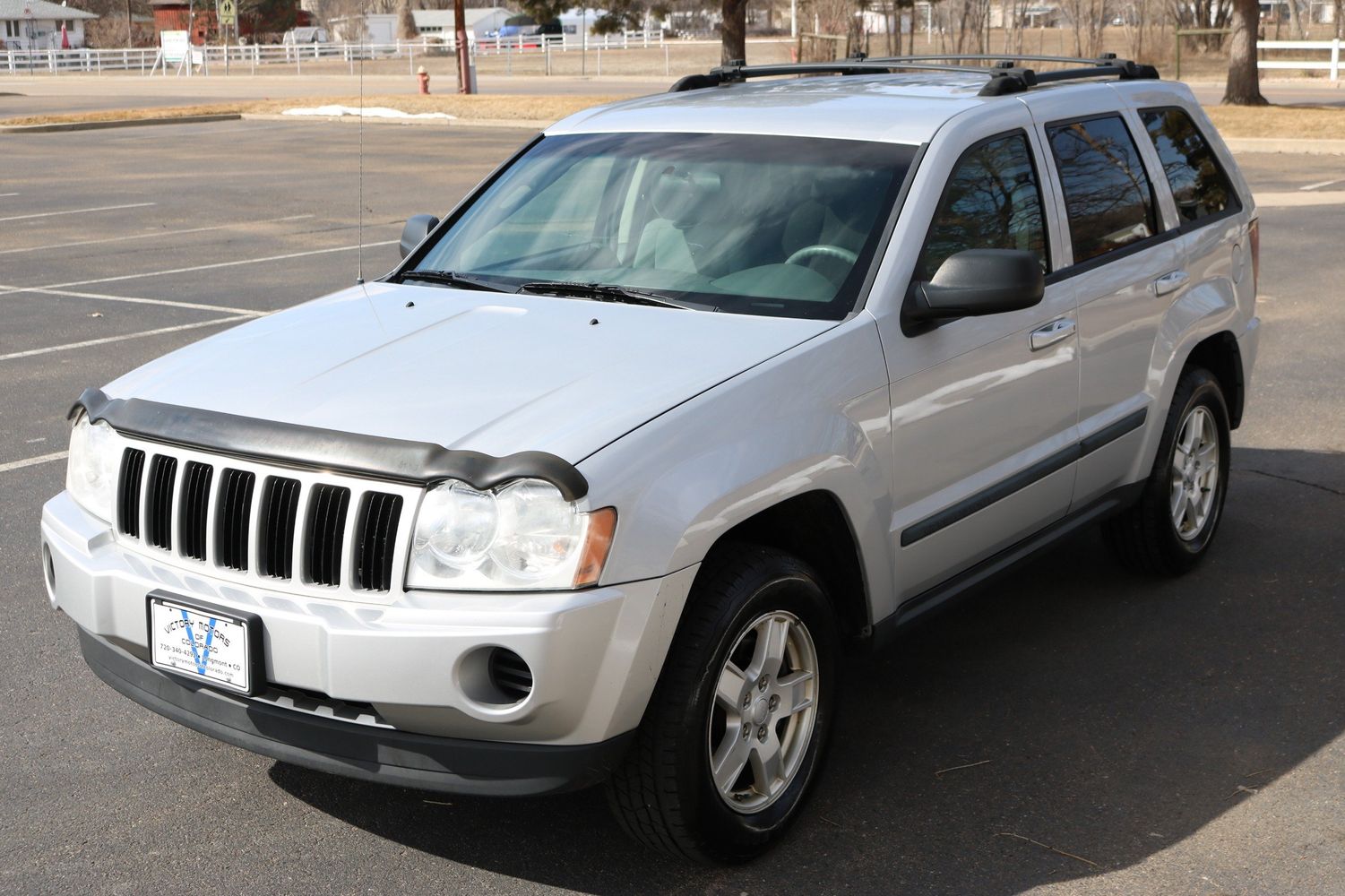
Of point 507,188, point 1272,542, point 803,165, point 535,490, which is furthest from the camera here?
point 1272,542

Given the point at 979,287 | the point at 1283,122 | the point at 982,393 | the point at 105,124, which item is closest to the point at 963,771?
the point at 982,393

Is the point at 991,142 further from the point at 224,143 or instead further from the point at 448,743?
the point at 224,143

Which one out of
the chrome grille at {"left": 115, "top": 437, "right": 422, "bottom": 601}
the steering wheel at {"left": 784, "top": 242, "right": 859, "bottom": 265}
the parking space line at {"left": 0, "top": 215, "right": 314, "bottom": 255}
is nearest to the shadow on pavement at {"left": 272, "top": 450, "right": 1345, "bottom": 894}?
the chrome grille at {"left": 115, "top": 437, "right": 422, "bottom": 601}

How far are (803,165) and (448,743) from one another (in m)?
2.14

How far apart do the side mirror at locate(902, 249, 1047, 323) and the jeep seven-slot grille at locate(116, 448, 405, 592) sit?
5.26 ft

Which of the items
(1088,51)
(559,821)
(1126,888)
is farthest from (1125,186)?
(1088,51)

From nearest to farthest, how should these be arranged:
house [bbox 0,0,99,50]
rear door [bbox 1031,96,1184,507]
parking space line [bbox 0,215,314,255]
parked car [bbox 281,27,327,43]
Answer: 1. rear door [bbox 1031,96,1184,507]
2. parking space line [bbox 0,215,314,255]
3. parked car [bbox 281,27,327,43]
4. house [bbox 0,0,99,50]

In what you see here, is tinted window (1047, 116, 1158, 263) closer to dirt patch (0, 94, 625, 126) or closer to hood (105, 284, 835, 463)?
hood (105, 284, 835, 463)

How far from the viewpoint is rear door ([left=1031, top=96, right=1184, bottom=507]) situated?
4977 mm

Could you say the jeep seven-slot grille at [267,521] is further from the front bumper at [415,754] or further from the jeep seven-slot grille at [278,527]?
the front bumper at [415,754]

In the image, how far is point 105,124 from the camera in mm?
34531

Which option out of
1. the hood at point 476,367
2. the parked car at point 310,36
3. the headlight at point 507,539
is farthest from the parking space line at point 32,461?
the parked car at point 310,36

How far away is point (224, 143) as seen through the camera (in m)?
29.9

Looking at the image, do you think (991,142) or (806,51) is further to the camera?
(806,51)
